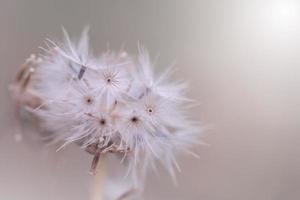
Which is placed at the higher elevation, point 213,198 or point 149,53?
point 149,53

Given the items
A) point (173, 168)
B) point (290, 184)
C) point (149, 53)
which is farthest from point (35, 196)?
point (290, 184)

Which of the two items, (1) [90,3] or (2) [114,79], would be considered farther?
(1) [90,3]

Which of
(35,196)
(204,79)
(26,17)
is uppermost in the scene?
(26,17)

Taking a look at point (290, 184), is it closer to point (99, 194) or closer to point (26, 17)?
point (99, 194)
